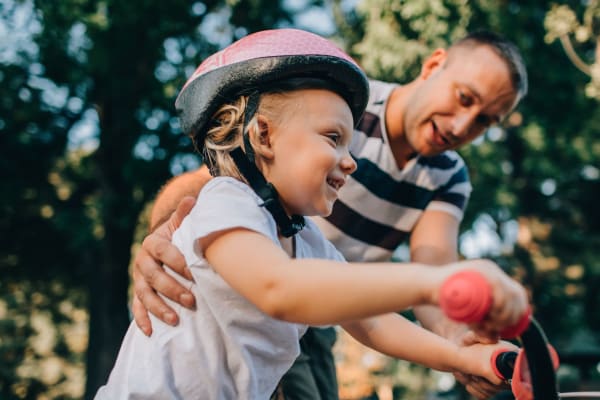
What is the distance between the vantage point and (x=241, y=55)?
1766mm

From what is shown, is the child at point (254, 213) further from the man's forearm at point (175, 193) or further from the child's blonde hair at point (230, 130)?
the man's forearm at point (175, 193)

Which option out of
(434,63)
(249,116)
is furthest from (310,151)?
(434,63)

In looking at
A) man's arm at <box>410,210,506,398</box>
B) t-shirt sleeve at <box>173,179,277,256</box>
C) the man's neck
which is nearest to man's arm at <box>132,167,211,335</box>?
t-shirt sleeve at <box>173,179,277,256</box>

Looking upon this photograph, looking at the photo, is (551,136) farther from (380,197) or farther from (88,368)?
(380,197)

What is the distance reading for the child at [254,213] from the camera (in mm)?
1412

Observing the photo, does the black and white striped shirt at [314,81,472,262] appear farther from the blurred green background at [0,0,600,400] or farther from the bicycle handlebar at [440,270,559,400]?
the blurred green background at [0,0,600,400]

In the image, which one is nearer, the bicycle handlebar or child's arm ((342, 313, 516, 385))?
the bicycle handlebar

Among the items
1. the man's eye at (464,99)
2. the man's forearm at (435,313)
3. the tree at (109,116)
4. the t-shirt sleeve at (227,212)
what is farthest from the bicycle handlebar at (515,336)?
the tree at (109,116)

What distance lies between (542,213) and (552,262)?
1.28 metres

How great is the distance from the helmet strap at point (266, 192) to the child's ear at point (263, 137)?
4 centimetres

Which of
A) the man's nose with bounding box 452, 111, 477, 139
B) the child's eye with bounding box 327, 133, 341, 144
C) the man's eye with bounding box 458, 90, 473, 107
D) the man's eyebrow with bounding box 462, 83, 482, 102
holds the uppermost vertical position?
the child's eye with bounding box 327, 133, 341, 144

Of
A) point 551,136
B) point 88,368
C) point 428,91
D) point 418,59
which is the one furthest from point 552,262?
point 428,91

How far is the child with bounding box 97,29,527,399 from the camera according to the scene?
1412 millimetres

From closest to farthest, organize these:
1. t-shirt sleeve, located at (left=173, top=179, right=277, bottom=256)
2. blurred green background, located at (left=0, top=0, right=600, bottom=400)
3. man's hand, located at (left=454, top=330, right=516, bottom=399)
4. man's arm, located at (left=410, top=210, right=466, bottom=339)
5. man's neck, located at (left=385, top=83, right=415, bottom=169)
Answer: t-shirt sleeve, located at (left=173, top=179, right=277, bottom=256) < man's hand, located at (left=454, top=330, right=516, bottom=399) < man's arm, located at (left=410, top=210, right=466, bottom=339) < man's neck, located at (left=385, top=83, right=415, bottom=169) < blurred green background, located at (left=0, top=0, right=600, bottom=400)
